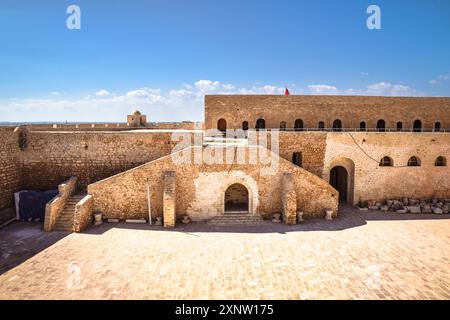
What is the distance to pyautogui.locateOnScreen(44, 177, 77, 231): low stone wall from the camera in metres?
12.1

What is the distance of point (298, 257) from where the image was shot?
961 cm

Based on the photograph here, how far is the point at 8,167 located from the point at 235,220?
42.6 ft

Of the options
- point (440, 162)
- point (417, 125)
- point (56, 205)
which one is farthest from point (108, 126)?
point (417, 125)

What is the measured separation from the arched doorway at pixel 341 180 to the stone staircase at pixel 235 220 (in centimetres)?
717

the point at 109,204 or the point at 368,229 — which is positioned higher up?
the point at 109,204

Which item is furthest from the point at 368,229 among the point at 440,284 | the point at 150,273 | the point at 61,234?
the point at 61,234

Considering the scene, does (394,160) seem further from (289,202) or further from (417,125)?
(289,202)

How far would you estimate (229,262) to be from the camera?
30.5ft

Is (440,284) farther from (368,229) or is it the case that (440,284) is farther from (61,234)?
(61,234)

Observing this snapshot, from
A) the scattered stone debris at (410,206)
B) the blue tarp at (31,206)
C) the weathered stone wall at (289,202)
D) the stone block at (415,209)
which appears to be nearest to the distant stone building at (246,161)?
the weathered stone wall at (289,202)

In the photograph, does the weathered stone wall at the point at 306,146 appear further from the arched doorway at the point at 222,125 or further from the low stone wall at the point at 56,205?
the low stone wall at the point at 56,205

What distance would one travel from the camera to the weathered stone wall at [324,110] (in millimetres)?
20000
